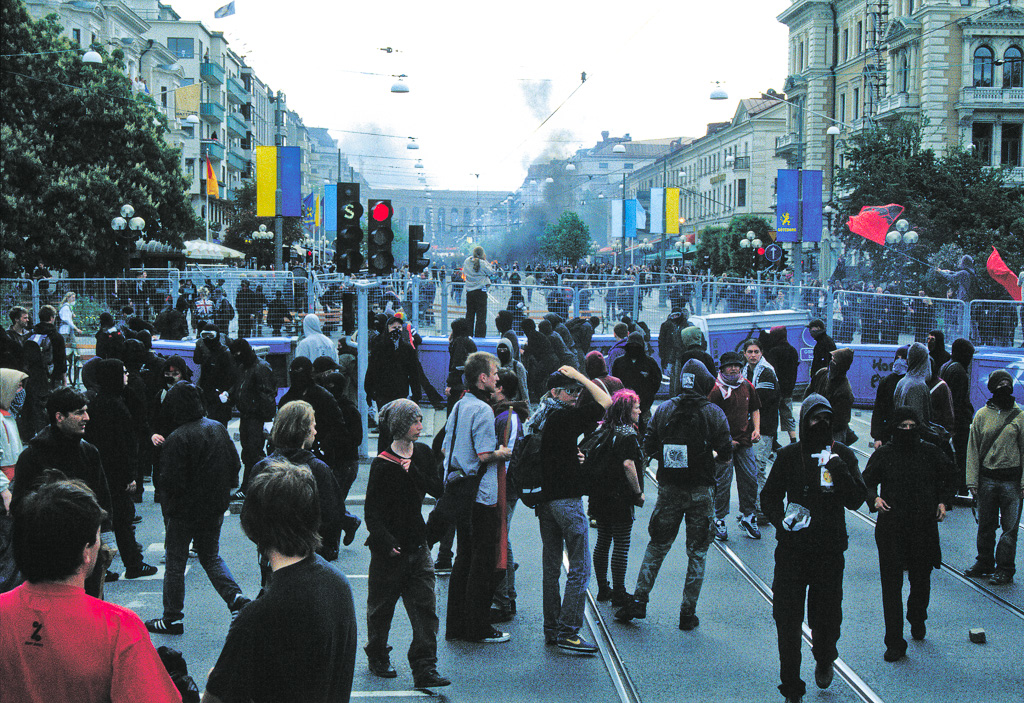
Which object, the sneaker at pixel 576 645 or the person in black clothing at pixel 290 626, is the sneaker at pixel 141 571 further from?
the person in black clothing at pixel 290 626

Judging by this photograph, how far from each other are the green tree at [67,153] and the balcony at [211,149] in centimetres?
3617

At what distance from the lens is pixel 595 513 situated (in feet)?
22.8

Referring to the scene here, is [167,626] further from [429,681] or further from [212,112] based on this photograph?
[212,112]

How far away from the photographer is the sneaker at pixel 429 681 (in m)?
5.57

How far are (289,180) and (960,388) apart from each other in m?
18.1

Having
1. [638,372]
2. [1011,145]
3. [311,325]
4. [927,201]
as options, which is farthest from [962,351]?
[1011,145]

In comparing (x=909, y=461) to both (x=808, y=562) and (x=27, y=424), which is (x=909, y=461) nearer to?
(x=808, y=562)

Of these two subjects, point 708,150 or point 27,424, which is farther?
point 708,150

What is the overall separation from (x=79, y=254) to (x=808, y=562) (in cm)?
3178

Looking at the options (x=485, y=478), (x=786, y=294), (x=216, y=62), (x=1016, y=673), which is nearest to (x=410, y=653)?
(x=485, y=478)

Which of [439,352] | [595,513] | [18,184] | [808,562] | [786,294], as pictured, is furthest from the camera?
[18,184]

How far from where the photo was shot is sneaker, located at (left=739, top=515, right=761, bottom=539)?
354 inches

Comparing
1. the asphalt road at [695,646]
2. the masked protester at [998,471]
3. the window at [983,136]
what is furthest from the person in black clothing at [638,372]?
the window at [983,136]

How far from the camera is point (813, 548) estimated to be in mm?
5551
